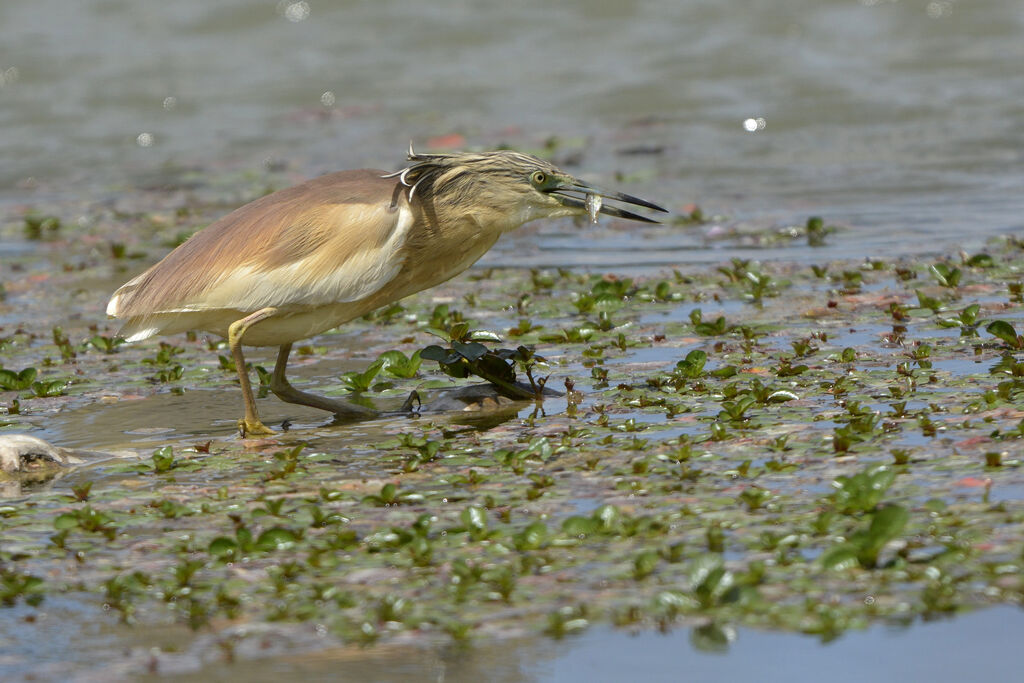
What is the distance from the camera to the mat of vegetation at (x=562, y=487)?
3961 mm

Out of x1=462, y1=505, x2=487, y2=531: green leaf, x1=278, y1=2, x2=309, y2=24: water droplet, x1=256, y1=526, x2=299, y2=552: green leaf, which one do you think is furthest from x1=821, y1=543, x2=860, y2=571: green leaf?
x1=278, y1=2, x2=309, y2=24: water droplet

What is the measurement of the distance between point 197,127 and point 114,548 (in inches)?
456

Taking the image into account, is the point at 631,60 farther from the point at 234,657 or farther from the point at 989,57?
the point at 234,657

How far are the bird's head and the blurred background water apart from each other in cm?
433

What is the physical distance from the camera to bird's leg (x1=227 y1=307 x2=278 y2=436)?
19.2 feet

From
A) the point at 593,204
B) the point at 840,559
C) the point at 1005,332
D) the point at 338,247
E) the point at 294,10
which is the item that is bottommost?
the point at 840,559

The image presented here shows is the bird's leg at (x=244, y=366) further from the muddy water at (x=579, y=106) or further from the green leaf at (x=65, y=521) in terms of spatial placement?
the muddy water at (x=579, y=106)

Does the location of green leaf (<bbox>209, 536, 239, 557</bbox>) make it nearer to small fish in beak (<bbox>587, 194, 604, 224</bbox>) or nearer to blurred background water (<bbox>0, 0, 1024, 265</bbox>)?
small fish in beak (<bbox>587, 194, 604, 224</bbox>)

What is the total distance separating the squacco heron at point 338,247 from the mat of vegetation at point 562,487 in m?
0.40

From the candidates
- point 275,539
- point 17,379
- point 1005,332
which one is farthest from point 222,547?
point 1005,332

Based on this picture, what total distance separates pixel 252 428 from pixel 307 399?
0.41 m

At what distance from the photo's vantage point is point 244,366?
19.6 feet

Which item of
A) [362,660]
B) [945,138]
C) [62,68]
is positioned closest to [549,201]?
[362,660]

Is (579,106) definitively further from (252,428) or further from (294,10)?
(252,428)
